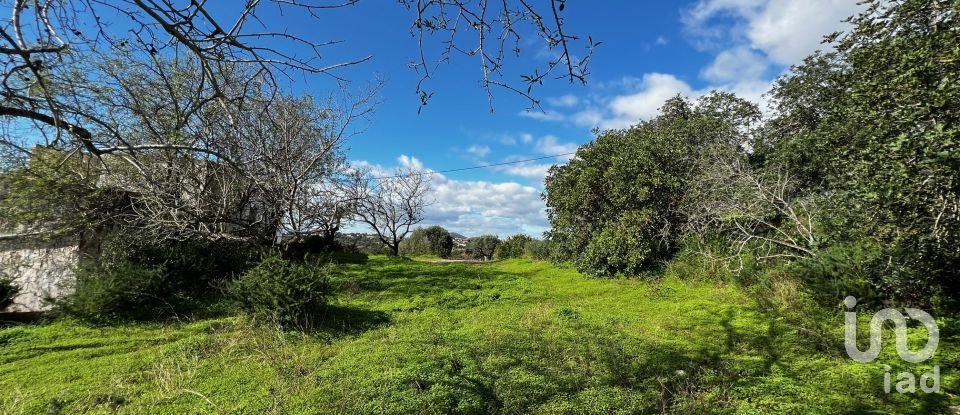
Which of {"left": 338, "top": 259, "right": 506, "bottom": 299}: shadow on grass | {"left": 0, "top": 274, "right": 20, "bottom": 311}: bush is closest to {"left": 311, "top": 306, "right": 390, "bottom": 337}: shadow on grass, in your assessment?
{"left": 338, "top": 259, "right": 506, "bottom": 299}: shadow on grass

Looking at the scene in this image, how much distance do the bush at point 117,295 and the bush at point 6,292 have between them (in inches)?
34.3

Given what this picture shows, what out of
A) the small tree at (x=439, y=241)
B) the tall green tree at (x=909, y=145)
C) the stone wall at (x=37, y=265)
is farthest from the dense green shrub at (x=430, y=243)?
the tall green tree at (x=909, y=145)

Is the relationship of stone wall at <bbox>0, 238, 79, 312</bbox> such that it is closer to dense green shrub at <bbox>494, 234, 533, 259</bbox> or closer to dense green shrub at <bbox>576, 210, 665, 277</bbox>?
dense green shrub at <bbox>576, 210, 665, 277</bbox>

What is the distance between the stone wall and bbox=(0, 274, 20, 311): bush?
49 centimetres

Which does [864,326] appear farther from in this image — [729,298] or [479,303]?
[479,303]

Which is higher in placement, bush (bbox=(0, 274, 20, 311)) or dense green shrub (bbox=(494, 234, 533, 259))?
dense green shrub (bbox=(494, 234, 533, 259))

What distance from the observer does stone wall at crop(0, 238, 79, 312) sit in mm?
7598

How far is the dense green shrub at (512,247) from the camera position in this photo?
24.4m

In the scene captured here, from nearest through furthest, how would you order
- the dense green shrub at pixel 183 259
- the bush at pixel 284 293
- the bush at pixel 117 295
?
the bush at pixel 284 293 → the bush at pixel 117 295 → the dense green shrub at pixel 183 259

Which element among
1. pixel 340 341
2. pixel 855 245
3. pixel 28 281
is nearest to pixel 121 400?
pixel 340 341

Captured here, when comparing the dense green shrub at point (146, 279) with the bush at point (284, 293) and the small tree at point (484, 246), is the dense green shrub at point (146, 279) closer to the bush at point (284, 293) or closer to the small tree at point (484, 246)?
the bush at point (284, 293)

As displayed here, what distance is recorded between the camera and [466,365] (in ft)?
14.6

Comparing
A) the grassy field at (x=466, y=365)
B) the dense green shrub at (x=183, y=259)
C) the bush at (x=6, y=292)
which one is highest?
the dense green shrub at (x=183, y=259)

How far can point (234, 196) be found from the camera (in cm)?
842
